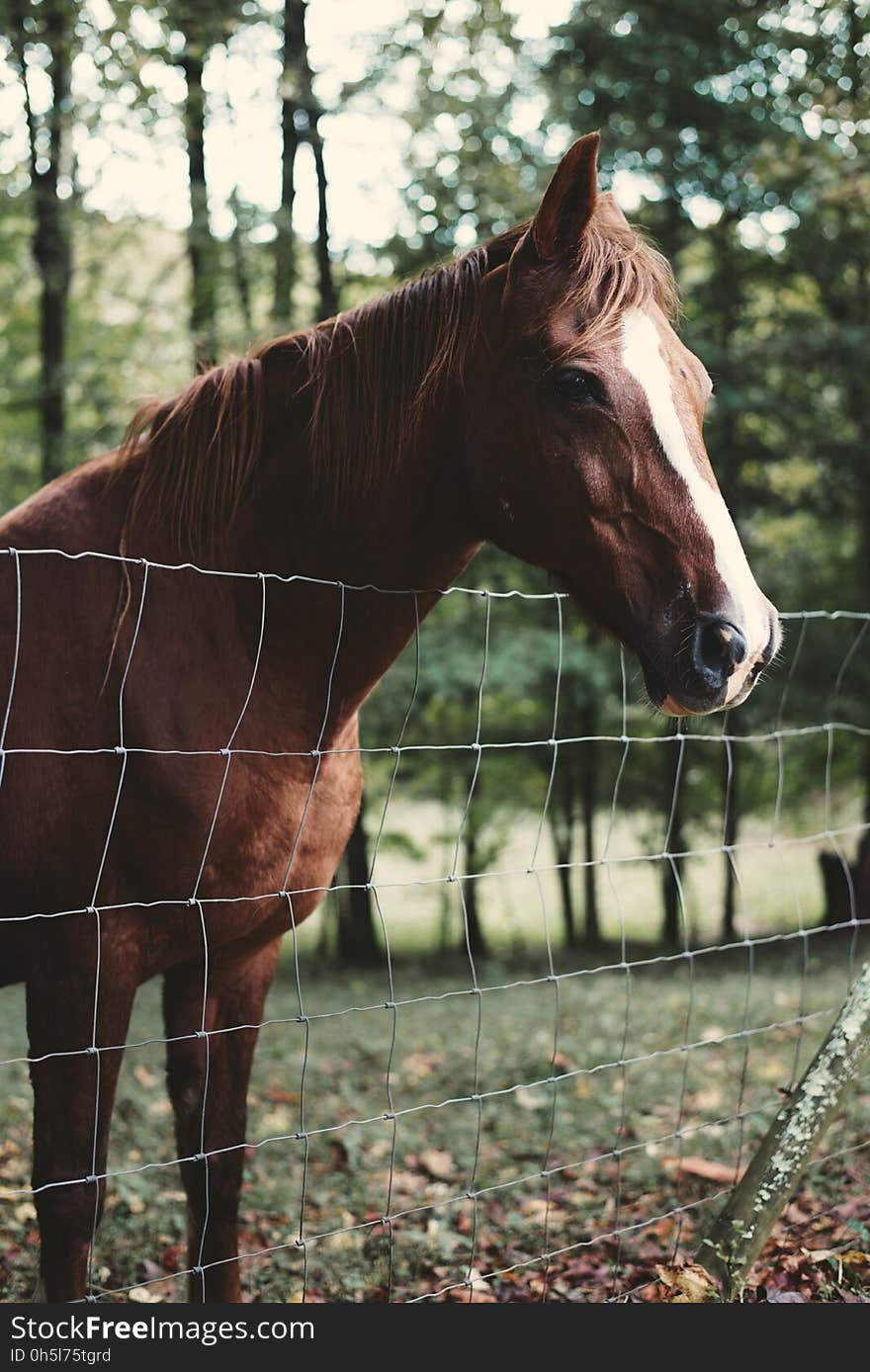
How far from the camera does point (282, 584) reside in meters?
2.34

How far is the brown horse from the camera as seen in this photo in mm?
1990

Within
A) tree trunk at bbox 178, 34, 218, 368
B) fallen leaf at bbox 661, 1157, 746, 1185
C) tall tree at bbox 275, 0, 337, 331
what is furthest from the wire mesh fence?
tree trunk at bbox 178, 34, 218, 368

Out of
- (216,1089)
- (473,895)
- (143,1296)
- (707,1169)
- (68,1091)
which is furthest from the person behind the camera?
(473,895)

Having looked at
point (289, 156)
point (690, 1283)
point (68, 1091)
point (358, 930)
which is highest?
point (289, 156)

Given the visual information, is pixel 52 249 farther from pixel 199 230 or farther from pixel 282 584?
pixel 282 584

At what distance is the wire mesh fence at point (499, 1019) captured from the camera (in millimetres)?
2365

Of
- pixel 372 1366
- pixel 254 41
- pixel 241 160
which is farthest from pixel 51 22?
pixel 372 1366

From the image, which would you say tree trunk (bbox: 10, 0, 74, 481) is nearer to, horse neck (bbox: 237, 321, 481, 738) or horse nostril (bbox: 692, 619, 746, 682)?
horse neck (bbox: 237, 321, 481, 738)

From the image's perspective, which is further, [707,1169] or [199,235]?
[199,235]

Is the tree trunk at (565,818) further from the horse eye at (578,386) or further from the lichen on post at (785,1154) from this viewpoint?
the horse eye at (578,386)

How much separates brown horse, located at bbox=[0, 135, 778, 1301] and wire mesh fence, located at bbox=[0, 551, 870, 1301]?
0.10ft

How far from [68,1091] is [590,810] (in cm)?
970

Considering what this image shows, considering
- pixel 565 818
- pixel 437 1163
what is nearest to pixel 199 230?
pixel 565 818

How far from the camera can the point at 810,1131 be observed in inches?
96.2
